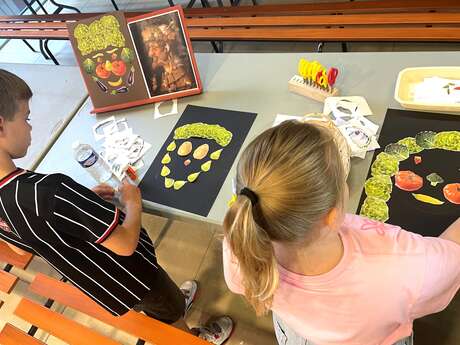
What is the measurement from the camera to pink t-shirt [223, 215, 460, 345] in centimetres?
86

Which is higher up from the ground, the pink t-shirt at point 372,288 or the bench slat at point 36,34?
the pink t-shirt at point 372,288

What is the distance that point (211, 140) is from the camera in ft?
5.13

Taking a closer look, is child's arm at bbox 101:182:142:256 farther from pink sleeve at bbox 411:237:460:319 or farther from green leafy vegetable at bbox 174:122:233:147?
pink sleeve at bbox 411:237:460:319

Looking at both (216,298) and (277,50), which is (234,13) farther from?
(216,298)

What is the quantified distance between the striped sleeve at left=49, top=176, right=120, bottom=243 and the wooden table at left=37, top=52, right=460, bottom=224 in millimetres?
337

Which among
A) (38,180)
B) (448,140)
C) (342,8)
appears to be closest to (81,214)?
(38,180)

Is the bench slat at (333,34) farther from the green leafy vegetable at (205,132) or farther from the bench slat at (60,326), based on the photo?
the bench slat at (60,326)

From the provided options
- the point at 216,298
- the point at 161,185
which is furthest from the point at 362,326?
the point at 216,298

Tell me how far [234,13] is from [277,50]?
0.71 m

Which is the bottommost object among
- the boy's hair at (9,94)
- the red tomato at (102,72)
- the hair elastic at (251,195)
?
the red tomato at (102,72)

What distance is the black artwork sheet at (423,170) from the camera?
1134mm

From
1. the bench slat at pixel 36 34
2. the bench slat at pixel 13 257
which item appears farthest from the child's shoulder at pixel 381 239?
the bench slat at pixel 36 34

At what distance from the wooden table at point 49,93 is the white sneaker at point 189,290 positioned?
1.01m

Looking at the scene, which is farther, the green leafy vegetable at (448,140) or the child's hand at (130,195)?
the child's hand at (130,195)
